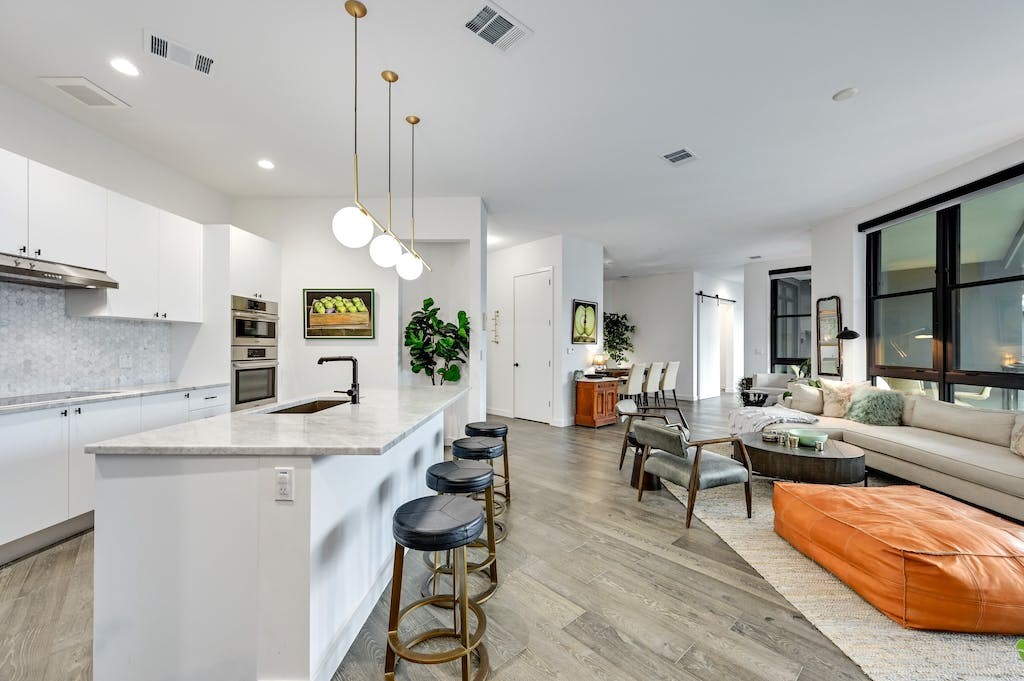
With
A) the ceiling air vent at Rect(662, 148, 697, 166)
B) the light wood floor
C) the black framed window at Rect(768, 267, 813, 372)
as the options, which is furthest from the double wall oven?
the black framed window at Rect(768, 267, 813, 372)

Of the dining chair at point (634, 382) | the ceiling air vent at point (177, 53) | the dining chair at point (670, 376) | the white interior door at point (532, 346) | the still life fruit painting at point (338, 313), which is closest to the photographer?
the ceiling air vent at point (177, 53)

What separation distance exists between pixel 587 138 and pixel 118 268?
3712 millimetres

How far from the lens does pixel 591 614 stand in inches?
75.1

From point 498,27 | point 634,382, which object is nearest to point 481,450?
point 498,27

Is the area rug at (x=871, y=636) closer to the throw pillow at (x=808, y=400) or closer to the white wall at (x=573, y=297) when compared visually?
the throw pillow at (x=808, y=400)

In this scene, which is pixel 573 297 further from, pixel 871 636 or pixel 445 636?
pixel 445 636

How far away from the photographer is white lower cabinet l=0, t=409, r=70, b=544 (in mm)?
2271

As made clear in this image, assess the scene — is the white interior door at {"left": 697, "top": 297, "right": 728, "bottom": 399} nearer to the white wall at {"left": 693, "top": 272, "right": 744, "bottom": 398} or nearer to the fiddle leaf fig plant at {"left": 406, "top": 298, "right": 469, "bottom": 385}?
the white wall at {"left": 693, "top": 272, "right": 744, "bottom": 398}

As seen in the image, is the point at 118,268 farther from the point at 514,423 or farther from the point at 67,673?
the point at 514,423

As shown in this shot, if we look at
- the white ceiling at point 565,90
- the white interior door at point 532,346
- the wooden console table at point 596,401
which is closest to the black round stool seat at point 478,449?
the white ceiling at point 565,90

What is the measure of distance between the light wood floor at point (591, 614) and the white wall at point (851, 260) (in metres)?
3.88

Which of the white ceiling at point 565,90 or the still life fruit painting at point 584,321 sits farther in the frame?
the still life fruit painting at point 584,321

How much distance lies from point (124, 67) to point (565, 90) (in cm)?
266

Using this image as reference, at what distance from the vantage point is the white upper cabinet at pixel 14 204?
93.5 inches
